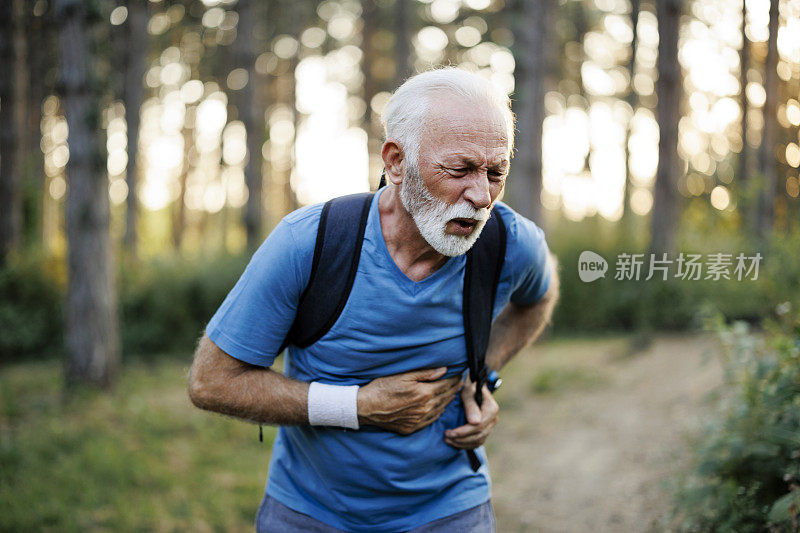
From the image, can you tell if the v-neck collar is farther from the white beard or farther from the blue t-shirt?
the white beard

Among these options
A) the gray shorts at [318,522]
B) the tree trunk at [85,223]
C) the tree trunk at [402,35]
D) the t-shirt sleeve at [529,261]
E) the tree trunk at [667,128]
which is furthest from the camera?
the tree trunk at [402,35]

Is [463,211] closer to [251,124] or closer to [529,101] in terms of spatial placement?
[529,101]

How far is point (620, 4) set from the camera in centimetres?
2048

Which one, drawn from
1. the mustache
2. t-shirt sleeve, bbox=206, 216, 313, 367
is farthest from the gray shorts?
the mustache

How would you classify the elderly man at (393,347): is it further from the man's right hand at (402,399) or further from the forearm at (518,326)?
the forearm at (518,326)

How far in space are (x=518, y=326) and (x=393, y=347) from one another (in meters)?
0.82

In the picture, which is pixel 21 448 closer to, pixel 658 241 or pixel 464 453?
pixel 464 453

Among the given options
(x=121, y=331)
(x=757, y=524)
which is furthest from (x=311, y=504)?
(x=121, y=331)

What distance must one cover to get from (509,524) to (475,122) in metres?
3.92

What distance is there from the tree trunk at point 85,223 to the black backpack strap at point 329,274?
6.44m

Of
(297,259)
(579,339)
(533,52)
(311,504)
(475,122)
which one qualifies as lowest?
(579,339)

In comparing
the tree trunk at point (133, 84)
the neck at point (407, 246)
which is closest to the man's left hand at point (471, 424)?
the neck at point (407, 246)

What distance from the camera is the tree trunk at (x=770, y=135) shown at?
5.93 metres

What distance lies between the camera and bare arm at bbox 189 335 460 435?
2.23m
